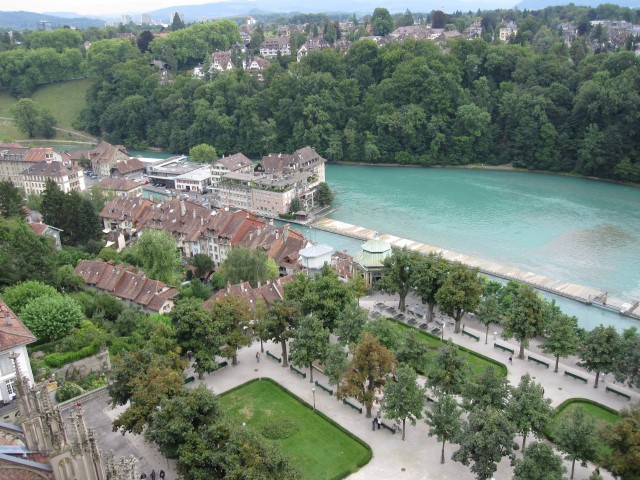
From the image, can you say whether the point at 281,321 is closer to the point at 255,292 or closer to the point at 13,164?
the point at 255,292

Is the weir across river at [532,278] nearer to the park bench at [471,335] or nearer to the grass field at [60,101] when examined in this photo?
the park bench at [471,335]

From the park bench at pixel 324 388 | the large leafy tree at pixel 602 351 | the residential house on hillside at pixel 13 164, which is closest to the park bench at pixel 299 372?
the park bench at pixel 324 388

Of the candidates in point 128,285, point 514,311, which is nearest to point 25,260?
point 128,285

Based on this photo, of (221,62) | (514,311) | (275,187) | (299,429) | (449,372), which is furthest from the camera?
(221,62)

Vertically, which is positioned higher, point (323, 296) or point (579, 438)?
point (323, 296)

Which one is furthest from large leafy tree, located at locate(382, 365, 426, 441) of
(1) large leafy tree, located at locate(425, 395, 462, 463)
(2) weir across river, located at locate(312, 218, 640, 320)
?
(2) weir across river, located at locate(312, 218, 640, 320)

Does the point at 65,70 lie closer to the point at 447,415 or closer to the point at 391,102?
the point at 391,102

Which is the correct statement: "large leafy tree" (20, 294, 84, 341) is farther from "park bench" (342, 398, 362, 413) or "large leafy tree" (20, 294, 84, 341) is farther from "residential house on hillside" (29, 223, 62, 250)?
"residential house on hillside" (29, 223, 62, 250)
